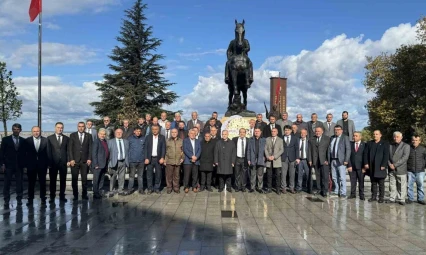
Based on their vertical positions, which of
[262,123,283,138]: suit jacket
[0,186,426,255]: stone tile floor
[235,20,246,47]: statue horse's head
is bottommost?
[0,186,426,255]: stone tile floor

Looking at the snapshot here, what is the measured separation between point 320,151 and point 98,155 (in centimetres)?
575

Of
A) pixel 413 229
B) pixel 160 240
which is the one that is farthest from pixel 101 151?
pixel 413 229

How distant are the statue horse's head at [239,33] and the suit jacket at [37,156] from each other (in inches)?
280

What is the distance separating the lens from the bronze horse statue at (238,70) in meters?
13.6

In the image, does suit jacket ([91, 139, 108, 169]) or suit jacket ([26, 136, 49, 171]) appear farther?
suit jacket ([91, 139, 108, 169])

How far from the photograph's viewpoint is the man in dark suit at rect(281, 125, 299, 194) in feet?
35.5

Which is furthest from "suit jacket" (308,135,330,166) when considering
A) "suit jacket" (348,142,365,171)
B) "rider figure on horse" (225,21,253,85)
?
"rider figure on horse" (225,21,253,85)

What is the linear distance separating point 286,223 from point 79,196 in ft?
18.7

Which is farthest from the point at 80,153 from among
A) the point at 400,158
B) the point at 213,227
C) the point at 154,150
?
the point at 400,158

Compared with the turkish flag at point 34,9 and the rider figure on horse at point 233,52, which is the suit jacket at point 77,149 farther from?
the turkish flag at point 34,9

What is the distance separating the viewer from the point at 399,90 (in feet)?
94.3

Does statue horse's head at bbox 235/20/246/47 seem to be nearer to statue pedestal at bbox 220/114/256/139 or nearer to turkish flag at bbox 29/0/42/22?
statue pedestal at bbox 220/114/256/139

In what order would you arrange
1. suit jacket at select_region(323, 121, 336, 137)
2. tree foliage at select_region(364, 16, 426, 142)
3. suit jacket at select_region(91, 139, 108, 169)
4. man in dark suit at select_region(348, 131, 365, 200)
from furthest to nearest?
tree foliage at select_region(364, 16, 426, 142) → suit jacket at select_region(323, 121, 336, 137) → man in dark suit at select_region(348, 131, 365, 200) → suit jacket at select_region(91, 139, 108, 169)

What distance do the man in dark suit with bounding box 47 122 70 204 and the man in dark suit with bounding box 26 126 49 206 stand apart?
0.13 meters
